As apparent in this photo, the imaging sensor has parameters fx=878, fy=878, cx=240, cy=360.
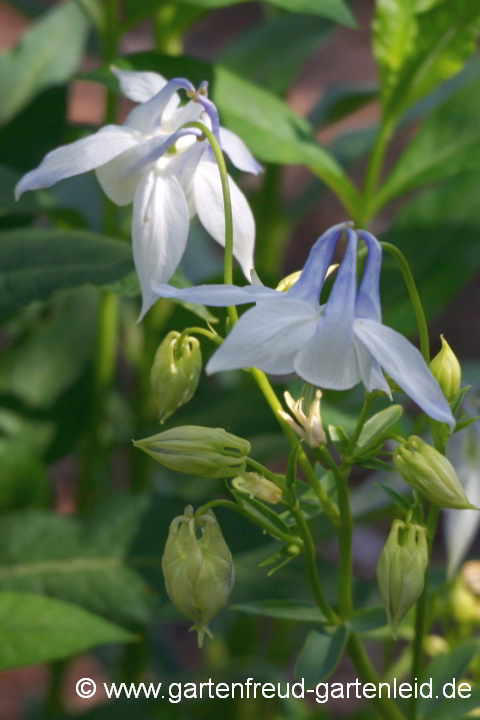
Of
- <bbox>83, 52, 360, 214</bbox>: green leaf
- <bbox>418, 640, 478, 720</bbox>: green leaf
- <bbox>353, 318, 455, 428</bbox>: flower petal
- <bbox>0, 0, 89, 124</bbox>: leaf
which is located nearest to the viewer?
<bbox>353, 318, 455, 428</bbox>: flower petal

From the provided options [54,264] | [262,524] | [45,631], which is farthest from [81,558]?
[262,524]

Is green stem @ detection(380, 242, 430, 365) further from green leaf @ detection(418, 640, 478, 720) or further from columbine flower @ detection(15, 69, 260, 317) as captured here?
green leaf @ detection(418, 640, 478, 720)

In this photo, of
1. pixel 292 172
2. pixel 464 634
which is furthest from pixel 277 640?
pixel 292 172

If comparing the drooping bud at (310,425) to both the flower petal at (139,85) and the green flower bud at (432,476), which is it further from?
the flower petal at (139,85)

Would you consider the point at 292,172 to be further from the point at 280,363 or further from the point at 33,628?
the point at 280,363

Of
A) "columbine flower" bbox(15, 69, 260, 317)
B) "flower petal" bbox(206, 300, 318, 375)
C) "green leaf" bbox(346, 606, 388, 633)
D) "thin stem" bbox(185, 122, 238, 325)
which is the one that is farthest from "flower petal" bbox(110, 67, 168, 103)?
"green leaf" bbox(346, 606, 388, 633)

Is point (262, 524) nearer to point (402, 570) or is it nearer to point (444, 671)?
point (402, 570)
